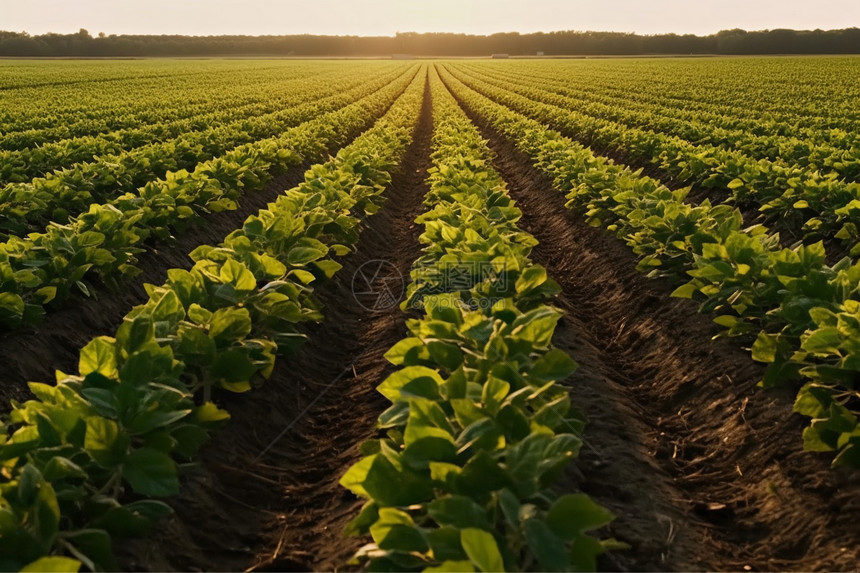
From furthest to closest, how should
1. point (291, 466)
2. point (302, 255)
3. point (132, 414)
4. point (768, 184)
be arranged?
point (768, 184) → point (302, 255) → point (291, 466) → point (132, 414)

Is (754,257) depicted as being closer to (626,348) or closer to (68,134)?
(626,348)

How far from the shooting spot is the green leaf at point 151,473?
8.73ft

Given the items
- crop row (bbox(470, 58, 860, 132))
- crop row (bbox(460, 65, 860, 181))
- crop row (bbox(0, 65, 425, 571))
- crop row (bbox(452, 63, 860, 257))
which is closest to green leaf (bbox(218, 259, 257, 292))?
crop row (bbox(0, 65, 425, 571))

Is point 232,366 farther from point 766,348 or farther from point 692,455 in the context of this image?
point 766,348

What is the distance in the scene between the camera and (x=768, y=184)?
8641 millimetres

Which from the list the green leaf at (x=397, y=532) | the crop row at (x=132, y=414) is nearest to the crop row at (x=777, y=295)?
the green leaf at (x=397, y=532)

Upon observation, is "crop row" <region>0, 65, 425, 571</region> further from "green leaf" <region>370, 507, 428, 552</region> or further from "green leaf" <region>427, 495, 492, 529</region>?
"green leaf" <region>427, 495, 492, 529</region>

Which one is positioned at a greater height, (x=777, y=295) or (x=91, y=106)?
(x=91, y=106)

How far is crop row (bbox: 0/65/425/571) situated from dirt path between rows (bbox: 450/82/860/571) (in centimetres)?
191

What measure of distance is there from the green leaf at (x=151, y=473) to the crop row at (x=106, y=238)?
252 cm

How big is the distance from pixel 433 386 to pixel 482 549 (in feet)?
3.42

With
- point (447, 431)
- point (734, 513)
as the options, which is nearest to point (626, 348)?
point (734, 513)

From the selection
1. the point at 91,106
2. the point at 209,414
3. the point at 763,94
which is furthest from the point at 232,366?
the point at 763,94

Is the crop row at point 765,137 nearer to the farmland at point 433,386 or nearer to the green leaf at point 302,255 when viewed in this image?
the farmland at point 433,386
